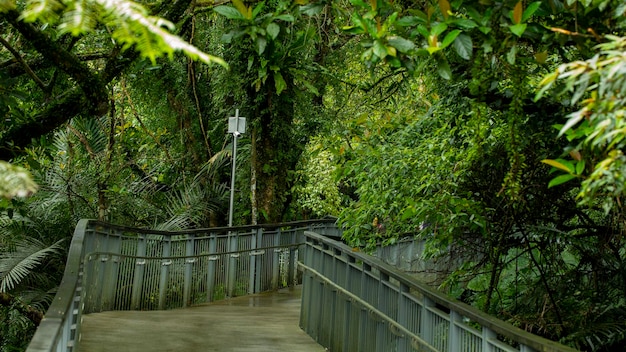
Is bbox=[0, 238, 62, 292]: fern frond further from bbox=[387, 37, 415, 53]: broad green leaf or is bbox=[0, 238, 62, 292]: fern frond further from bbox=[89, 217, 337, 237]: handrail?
bbox=[387, 37, 415, 53]: broad green leaf

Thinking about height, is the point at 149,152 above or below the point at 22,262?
above

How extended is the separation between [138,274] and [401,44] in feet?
25.6

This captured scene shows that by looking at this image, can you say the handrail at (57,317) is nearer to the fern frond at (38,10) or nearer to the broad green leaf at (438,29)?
the fern frond at (38,10)

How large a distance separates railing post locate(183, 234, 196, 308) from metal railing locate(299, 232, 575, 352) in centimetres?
322

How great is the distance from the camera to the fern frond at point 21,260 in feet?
32.3

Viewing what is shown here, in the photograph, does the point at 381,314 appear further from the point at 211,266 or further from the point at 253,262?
the point at 253,262

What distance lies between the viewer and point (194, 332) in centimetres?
903

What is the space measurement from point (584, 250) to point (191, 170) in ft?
40.1

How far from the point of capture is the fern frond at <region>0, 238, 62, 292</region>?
9.84 m

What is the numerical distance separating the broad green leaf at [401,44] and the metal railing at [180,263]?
353cm

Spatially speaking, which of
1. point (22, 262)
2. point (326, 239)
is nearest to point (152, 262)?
point (22, 262)

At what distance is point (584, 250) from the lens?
6.21 m

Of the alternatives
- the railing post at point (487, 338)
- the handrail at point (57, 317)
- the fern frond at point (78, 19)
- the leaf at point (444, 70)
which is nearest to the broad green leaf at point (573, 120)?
the leaf at point (444, 70)

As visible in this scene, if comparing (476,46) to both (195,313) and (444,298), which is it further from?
(195,313)
